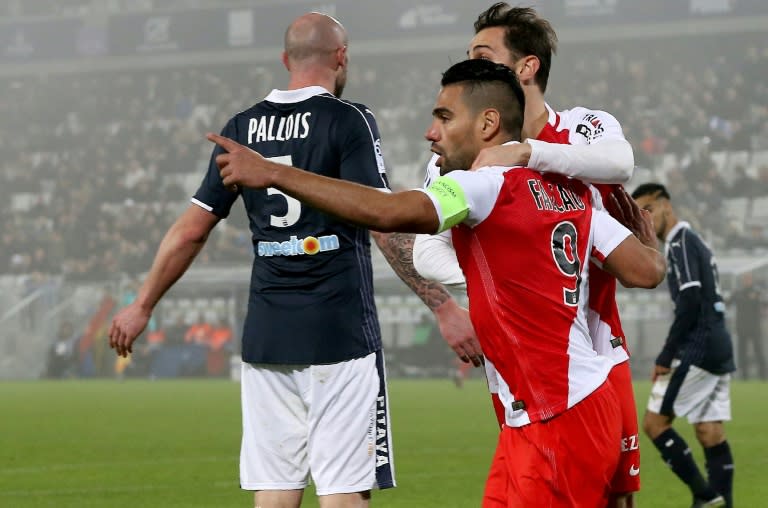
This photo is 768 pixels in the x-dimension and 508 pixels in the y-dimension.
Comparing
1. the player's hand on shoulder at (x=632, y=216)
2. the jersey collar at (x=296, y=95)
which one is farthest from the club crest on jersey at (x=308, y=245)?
the player's hand on shoulder at (x=632, y=216)

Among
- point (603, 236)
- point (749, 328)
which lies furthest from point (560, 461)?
point (749, 328)

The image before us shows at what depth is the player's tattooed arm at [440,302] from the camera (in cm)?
421

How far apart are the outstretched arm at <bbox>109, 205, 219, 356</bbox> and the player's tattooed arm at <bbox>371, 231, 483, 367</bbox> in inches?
26.8

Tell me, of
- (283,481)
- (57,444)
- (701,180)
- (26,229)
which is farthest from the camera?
(26,229)

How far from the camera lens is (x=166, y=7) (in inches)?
1385

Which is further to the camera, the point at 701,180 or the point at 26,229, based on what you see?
the point at 26,229

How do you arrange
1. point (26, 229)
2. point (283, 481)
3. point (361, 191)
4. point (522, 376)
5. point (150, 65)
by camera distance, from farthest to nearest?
point (150, 65) < point (26, 229) < point (283, 481) < point (522, 376) < point (361, 191)

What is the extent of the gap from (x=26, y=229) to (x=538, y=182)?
30.3 metres

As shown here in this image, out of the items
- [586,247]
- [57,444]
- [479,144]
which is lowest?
[57,444]

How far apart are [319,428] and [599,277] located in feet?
4.21

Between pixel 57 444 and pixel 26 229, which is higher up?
pixel 26 229

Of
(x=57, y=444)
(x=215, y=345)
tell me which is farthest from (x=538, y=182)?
(x=215, y=345)

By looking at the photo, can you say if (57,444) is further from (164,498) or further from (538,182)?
Result: (538,182)

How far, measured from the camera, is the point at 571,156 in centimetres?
336
